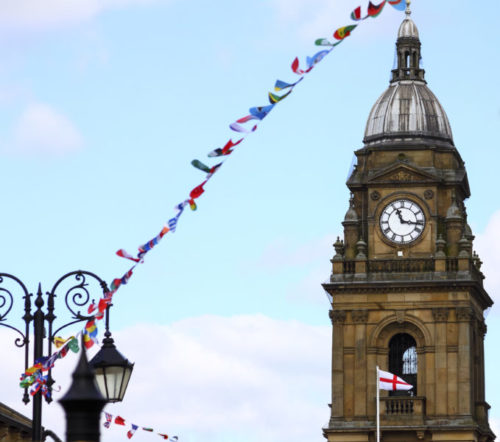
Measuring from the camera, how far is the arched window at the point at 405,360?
3558 inches

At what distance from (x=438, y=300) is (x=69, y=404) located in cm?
7199

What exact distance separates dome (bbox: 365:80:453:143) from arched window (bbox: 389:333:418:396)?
9643 mm

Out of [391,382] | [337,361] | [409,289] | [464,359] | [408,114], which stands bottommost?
[391,382]

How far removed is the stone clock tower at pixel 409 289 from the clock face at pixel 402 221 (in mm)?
46

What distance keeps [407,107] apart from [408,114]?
0.34 m

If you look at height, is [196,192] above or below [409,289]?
below

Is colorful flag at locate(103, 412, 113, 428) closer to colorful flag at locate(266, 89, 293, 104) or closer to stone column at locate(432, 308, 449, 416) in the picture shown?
colorful flag at locate(266, 89, 293, 104)

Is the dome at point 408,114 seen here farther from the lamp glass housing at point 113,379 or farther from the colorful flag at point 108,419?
the lamp glass housing at point 113,379

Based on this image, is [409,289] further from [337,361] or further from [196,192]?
[196,192]

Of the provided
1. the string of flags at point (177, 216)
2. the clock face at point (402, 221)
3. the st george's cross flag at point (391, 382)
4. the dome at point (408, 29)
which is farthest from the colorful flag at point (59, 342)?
the dome at point (408, 29)

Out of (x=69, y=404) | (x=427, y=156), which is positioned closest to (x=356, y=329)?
(x=427, y=156)

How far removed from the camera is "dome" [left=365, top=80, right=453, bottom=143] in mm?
93438

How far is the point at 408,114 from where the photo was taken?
93812 mm

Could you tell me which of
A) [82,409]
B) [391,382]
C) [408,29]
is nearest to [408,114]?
[408,29]
